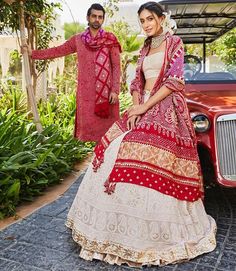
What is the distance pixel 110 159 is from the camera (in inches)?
127

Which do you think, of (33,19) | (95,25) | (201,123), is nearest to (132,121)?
(201,123)

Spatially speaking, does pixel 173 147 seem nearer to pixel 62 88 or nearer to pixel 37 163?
pixel 37 163

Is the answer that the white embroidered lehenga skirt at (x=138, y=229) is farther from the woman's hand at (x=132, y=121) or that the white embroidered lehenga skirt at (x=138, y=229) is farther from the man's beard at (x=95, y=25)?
the man's beard at (x=95, y=25)

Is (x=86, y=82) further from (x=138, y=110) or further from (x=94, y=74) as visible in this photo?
(x=138, y=110)

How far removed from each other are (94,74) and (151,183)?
2053mm

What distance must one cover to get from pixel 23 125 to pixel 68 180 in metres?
0.92

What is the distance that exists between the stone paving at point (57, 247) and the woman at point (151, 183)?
0.28ft

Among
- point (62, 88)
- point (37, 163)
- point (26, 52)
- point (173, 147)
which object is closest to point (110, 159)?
point (173, 147)

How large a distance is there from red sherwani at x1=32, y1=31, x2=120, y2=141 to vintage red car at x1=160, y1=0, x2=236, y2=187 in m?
0.85

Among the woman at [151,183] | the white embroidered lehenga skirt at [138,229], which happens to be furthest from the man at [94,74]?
the white embroidered lehenga skirt at [138,229]

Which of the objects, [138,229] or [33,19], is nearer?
[138,229]

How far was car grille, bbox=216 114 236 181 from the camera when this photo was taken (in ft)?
11.7

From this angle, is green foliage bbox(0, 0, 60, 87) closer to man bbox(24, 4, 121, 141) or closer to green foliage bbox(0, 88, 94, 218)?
man bbox(24, 4, 121, 141)

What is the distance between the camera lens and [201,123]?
3.65 m
